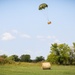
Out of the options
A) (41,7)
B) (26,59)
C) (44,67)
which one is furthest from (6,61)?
(26,59)

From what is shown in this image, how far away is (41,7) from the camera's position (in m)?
25.9

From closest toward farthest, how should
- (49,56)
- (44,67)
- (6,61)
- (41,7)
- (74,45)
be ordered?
(41,7) → (44,67) → (6,61) → (74,45) → (49,56)

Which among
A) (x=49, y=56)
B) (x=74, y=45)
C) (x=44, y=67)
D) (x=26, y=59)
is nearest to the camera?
(x=44, y=67)

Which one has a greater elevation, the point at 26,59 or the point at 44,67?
the point at 26,59

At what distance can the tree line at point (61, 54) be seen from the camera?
73938 mm

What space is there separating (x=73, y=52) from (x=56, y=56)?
198 inches

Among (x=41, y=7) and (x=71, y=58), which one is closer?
(x=41, y=7)

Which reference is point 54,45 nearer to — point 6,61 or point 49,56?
point 49,56

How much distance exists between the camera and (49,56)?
7681 cm

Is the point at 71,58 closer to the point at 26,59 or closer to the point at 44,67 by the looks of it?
the point at 44,67

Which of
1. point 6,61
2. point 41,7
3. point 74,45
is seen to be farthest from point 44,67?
point 74,45

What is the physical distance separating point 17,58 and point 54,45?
55.1 metres

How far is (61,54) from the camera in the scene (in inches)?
2938

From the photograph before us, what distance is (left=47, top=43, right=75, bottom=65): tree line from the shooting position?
73938 millimetres
